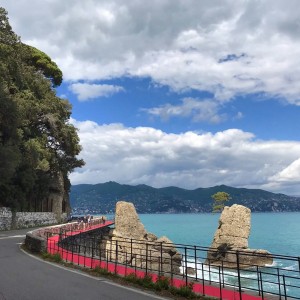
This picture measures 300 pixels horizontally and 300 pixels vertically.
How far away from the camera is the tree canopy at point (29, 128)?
116 ft

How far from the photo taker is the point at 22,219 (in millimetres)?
46500

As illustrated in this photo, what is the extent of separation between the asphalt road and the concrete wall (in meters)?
26.5

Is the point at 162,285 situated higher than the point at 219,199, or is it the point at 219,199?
the point at 219,199

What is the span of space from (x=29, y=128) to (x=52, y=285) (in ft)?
131

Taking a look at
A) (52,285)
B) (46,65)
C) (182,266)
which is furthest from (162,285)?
(46,65)

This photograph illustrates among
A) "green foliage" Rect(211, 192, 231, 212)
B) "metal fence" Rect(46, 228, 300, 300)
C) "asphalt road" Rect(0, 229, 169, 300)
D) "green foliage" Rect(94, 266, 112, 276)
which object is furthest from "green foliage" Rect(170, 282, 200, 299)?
"green foliage" Rect(211, 192, 231, 212)

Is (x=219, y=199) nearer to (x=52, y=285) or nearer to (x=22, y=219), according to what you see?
(x=22, y=219)

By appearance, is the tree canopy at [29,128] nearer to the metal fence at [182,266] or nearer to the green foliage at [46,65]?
the green foliage at [46,65]

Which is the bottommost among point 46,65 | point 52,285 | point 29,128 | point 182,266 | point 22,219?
point 52,285

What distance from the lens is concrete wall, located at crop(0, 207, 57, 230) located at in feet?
137

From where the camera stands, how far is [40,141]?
4831 centimetres

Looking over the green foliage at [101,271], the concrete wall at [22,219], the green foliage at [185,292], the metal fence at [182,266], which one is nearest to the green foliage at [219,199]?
the concrete wall at [22,219]

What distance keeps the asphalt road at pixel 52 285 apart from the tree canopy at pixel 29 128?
21700mm

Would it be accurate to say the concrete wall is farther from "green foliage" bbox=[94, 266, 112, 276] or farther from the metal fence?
"green foliage" bbox=[94, 266, 112, 276]
